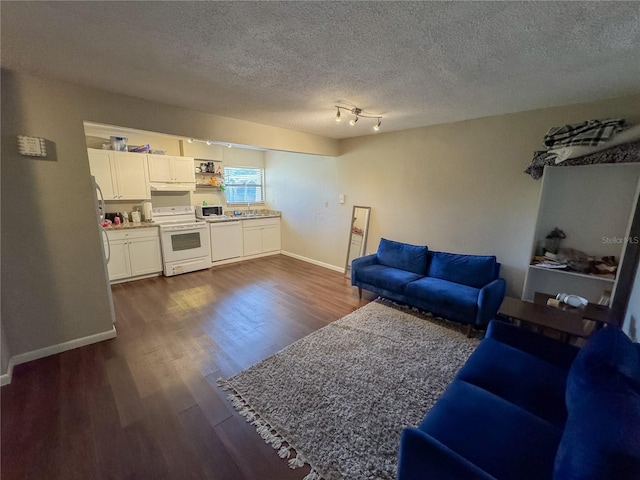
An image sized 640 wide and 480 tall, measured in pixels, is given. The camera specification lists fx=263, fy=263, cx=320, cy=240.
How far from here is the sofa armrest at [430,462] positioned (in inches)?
35.6

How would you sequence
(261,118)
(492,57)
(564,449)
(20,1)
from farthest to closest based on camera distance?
(261,118)
(492,57)
(20,1)
(564,449)

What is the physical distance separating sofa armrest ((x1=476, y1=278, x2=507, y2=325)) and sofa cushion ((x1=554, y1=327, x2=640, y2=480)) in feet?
4.55

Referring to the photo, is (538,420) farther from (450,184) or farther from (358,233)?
(358,233)

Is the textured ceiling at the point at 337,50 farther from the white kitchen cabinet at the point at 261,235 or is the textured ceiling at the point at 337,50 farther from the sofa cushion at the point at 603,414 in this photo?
the white kitchen cabinet at the point at 261,235

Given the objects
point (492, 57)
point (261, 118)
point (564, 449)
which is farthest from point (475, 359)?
point (261, 118)

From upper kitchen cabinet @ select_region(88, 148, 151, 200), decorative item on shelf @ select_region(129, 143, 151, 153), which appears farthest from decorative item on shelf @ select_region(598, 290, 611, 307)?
decorative item on shelf @ select_region(129, 143, 151, 153)

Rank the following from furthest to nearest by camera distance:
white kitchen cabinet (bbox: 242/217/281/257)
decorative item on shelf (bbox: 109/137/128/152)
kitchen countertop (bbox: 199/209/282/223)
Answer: white kitchen cabinet (bbox: 242/217/281/257)
kitchen countertop (bbox: 199/209/282/223)
decorative item on shelf (bbox: 109/137/128/152)

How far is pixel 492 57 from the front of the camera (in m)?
1.60

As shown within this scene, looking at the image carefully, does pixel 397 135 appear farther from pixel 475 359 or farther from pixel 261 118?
pixel 475 359

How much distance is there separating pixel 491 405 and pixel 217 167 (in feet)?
18.0

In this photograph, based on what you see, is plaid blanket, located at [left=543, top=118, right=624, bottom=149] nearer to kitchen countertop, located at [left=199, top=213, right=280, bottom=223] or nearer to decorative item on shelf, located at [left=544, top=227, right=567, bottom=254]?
decorative item on shelf, located at [left=544, top=227, right=567, bottom=254]

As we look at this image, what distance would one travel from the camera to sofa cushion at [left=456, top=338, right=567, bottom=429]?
4.38 ft

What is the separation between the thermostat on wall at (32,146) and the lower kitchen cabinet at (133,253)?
2.00m

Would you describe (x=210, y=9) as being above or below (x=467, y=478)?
above
